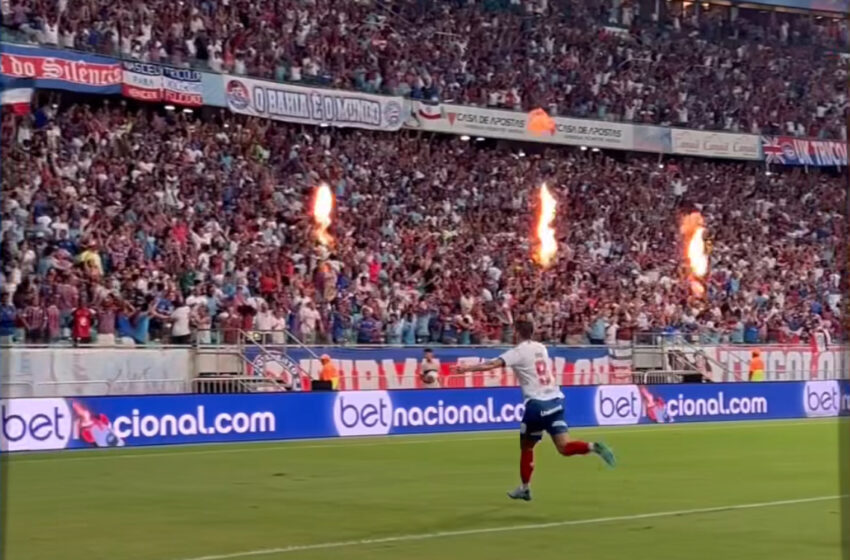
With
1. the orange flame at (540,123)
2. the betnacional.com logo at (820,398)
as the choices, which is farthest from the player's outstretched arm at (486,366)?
the orange flame at (540,123)

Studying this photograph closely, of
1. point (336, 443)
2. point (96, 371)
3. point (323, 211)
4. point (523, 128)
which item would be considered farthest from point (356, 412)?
point (523, 128)

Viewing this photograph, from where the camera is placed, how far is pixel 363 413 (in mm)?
26609

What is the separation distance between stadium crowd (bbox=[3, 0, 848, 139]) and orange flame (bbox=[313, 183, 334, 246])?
4.09 meters

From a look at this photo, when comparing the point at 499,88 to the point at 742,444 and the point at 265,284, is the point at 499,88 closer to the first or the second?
the point at 265,284

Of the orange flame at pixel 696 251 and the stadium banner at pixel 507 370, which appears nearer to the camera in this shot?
the stadium banner at pixel 507 370

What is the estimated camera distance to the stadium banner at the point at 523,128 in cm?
4131

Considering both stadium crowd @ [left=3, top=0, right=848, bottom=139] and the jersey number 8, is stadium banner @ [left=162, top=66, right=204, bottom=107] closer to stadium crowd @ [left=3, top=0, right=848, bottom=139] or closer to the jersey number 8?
stadium crowd @ [left=3, top=0, right=848, bottom=139]

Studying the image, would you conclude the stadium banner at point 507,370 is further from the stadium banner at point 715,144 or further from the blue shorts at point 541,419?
the blue shorts at point 541,419

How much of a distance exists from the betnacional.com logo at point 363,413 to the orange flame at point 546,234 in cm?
1226

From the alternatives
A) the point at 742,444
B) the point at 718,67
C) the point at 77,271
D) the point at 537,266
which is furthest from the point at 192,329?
the point at 718,67

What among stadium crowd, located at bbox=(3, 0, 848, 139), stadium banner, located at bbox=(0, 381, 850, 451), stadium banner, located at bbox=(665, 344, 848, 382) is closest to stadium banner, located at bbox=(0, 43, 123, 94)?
stadium crowd, located at bbox=(3, 0, 848, 139)

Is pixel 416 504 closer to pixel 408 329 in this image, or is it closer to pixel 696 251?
pixel 408 329

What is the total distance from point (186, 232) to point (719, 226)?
19824 millimetres

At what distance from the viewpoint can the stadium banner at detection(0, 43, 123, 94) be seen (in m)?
31.7
